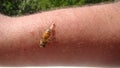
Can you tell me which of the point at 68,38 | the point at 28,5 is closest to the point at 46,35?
the point at 68,38

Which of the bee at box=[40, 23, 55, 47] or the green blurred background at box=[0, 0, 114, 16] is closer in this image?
the bee at box=[40, 23, 55, 47]

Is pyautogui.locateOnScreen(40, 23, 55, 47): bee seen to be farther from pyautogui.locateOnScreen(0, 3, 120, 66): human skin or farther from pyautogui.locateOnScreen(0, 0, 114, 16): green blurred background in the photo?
pyautogui.locateOnScreen(0, 0, 114, 16): green blurred background

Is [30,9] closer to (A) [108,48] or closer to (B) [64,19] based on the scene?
(B) [64,19]

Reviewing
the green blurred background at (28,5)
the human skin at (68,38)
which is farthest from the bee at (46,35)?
the green blurred background at (28,5)


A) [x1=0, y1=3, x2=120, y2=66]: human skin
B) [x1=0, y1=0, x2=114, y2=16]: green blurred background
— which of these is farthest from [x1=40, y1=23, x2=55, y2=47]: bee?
[x1=0, y1=0, x2=114, y2=16]: green blurred background

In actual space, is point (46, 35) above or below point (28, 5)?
below

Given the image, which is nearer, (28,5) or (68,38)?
(68,38)

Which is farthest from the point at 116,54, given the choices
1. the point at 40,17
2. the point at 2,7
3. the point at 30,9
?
the point at 2,7

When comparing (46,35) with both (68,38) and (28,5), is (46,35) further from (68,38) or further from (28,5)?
(28,5)
